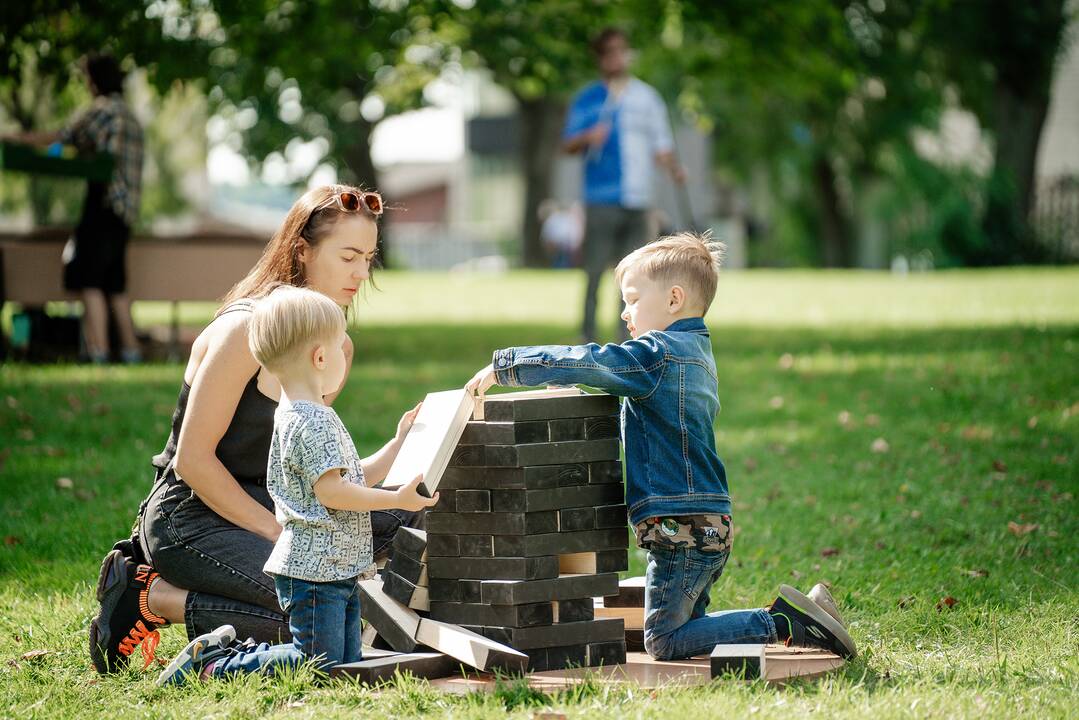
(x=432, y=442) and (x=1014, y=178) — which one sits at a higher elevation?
(x=1014, y=178)

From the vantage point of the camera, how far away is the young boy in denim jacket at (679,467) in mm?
3957

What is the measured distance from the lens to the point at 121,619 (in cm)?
405

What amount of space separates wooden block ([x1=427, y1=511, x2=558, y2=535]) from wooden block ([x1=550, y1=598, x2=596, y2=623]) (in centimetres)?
23

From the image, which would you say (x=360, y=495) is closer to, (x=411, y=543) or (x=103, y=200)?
(x=411, y=543)

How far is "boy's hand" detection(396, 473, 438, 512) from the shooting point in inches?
142

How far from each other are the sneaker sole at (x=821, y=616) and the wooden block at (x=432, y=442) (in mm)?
1128

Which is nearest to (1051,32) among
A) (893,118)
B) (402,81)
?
(893,118)

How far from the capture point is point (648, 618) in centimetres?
406

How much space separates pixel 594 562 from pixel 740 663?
0.52 m

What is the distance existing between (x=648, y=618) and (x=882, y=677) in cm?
71

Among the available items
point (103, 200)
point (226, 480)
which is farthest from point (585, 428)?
point (103, 200)

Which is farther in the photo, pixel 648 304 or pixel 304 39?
pixel 304 39

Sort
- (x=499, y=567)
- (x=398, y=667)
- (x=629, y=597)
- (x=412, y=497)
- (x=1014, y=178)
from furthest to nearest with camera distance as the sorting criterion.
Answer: (x=1014, y=178)
(x=629, y=597)
(x=499, y=567)
(x=398, y=667)
(x=412, y=497)

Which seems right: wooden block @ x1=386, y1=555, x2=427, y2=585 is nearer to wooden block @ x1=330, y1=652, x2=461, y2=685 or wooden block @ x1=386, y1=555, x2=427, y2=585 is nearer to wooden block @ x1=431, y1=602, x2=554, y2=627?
wooden block @ x1=431, y1=602, x2=554, y2=627
